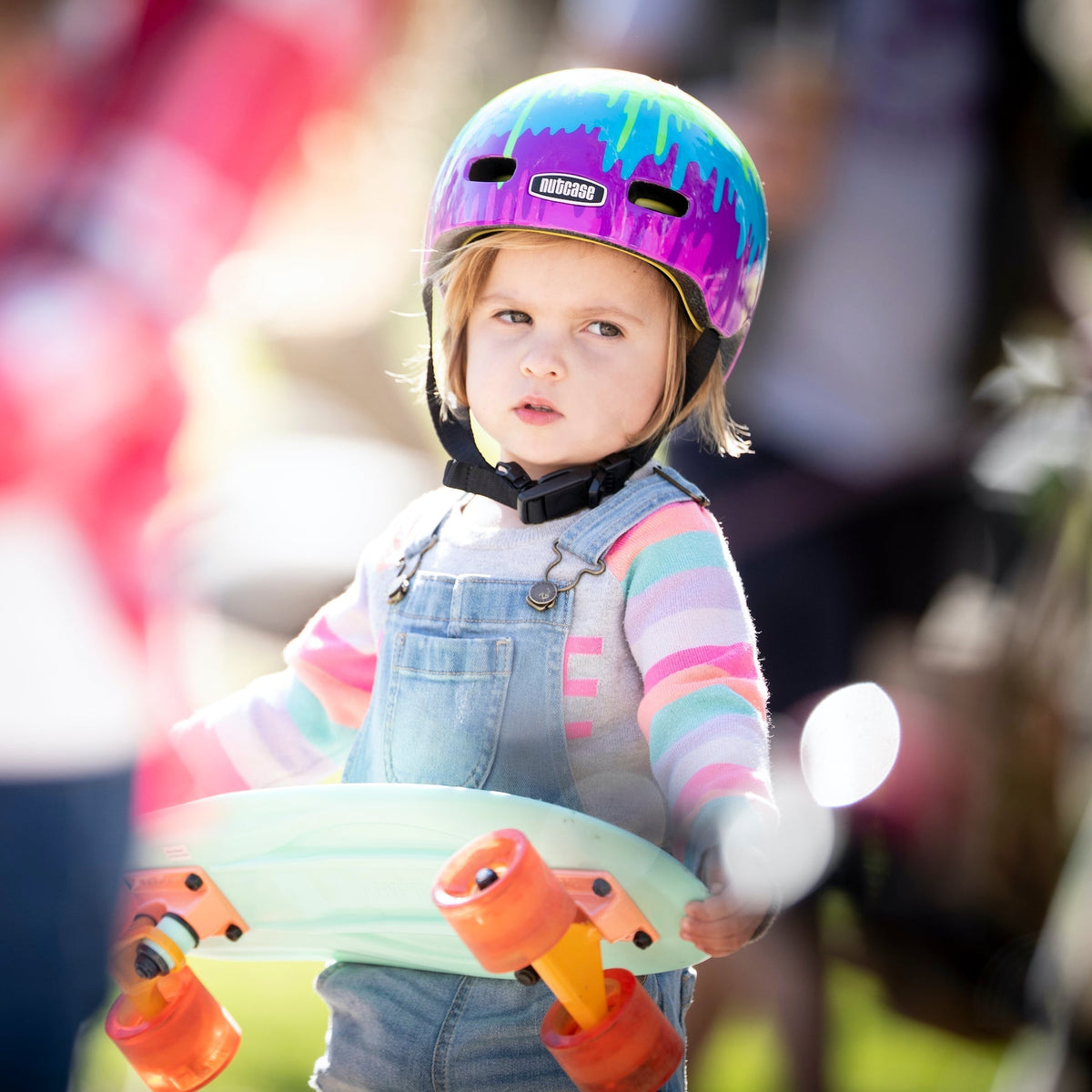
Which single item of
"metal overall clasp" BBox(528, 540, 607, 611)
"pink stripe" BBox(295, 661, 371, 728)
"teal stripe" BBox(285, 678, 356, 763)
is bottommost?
"teal stripe" BBox(285, 678, 356, 763)

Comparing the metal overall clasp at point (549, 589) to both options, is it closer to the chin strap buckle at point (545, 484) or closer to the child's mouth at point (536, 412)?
the chin strap buckle at point (545, 484)

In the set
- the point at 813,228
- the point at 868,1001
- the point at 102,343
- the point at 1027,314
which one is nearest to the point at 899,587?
the point at 1027,314

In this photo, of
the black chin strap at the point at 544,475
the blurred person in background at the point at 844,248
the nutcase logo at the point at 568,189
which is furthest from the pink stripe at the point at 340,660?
the blurred person in background at the point at 844,248

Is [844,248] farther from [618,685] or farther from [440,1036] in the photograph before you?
[440,1036]

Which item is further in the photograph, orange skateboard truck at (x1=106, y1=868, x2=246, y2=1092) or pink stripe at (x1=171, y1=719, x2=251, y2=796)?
pink stripe at (x1=171, y1=719, x2=251, y2=796)

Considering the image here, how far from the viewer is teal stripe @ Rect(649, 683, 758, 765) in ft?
5.31

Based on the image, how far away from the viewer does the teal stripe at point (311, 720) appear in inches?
79.4

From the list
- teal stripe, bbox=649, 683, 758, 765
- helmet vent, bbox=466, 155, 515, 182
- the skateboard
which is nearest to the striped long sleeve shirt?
teal stripe, bbox=649, 683, 758, 765

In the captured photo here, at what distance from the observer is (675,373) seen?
1.95 metres

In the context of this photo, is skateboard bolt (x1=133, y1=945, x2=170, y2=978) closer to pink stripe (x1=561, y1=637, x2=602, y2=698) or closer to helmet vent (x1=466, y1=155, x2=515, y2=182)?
pink stripe (x1=561, y1=637, x2=602, y2=698)

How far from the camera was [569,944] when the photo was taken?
1452 millimetres

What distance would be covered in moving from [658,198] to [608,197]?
0.34ft

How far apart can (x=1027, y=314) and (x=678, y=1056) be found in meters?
2.13

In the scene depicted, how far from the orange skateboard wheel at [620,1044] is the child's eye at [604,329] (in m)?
0.87
